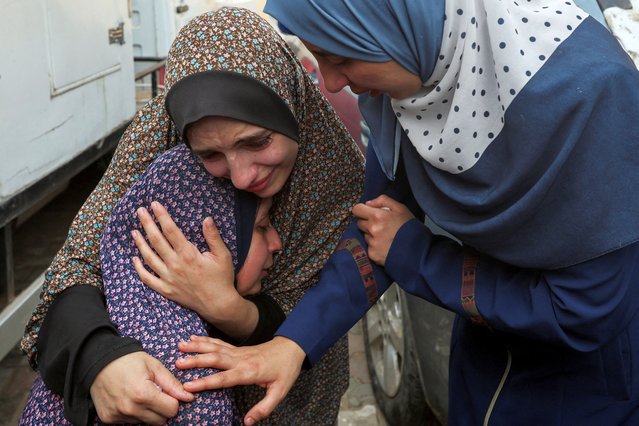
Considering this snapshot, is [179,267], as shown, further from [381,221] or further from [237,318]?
[381,221]

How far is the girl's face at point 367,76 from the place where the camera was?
1.35 meters

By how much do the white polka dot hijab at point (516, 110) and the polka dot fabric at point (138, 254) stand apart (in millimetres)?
454

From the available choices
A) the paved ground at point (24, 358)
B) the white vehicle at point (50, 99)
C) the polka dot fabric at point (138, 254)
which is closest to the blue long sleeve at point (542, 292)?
the polka dot fabric at point (138, 254)

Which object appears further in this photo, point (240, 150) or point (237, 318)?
point (237, 318)

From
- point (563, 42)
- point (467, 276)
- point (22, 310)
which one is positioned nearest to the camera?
point (563, 42)

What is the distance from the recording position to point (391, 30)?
4.27 ft

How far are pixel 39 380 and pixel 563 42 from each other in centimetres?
141

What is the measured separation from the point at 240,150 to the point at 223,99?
13 centimetres

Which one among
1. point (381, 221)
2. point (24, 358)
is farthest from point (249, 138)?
point (24, 358)

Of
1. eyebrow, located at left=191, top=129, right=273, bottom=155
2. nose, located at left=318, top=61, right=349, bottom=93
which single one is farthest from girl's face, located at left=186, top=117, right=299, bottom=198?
nose, located at left=318, top=61, right=349, bottom=93

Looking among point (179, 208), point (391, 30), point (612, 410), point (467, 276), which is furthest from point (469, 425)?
point (391, 30)

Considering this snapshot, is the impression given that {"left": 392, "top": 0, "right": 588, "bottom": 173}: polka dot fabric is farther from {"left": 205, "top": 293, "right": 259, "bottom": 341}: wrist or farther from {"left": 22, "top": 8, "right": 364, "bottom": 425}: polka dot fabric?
{"left": 205, "top": 293, "right": 259, "bottom": 341}: wrist

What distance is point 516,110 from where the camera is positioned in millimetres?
1216

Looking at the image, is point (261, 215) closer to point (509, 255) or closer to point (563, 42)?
point (509, 255)
